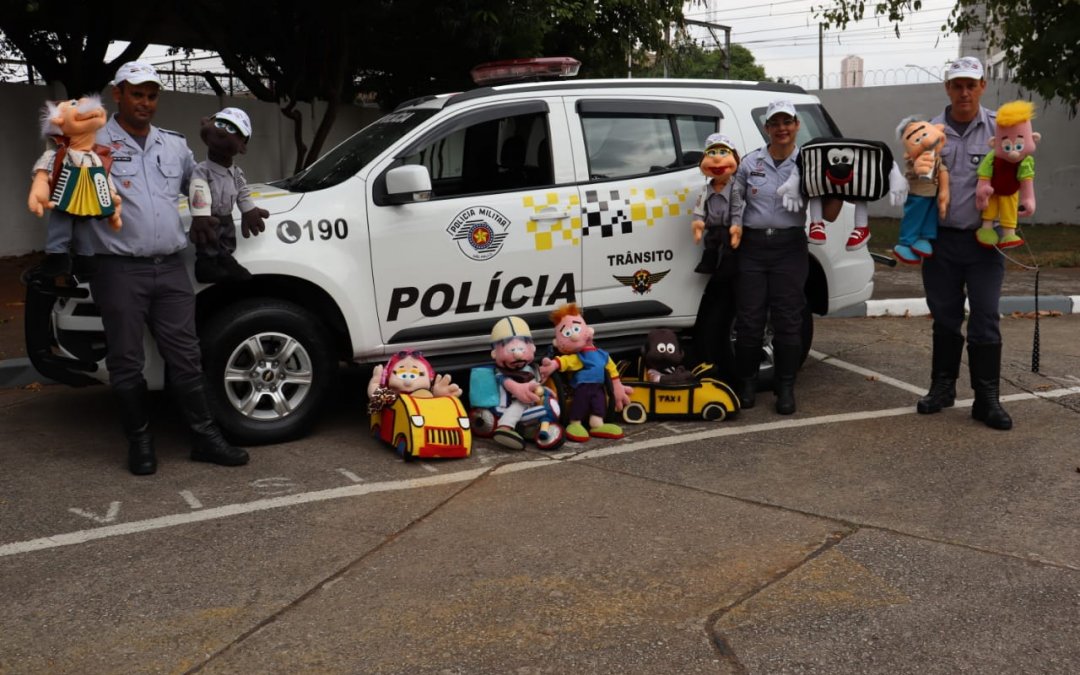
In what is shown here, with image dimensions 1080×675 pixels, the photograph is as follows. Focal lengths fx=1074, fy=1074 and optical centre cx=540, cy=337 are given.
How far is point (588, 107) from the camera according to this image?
6348 millimetres

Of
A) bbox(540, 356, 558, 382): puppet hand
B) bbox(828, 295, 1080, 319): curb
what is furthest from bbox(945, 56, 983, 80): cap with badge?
bbox(828, 295, 1080, 319): curb

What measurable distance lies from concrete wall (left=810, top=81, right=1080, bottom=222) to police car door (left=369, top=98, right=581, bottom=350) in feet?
48.2

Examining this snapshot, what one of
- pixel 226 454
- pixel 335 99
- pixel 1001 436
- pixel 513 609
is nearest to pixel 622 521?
pixel 513 609

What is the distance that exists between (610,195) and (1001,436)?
8.40ft

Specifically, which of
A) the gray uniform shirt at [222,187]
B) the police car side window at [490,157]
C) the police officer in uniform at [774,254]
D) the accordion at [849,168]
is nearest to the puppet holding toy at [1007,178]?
the accordion at [849,168]

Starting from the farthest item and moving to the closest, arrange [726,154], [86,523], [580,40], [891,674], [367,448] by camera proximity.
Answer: [580,40] < [726,154] < [367,448] < [86,523] < [891,674]

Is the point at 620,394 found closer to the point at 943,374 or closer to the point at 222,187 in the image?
the point at 943,374

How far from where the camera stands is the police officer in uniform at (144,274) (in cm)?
511

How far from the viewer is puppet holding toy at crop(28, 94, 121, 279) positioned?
4906 mm

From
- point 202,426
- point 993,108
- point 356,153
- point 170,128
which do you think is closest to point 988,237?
point 356,153

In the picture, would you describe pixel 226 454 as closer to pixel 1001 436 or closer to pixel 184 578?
pixel 184 578

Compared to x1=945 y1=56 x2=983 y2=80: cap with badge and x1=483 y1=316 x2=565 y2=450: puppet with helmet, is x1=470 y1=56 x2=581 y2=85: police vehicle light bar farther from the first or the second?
x1=945 y1=56 x2=983 y2=80: cap with badge

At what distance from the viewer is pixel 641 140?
255 inches

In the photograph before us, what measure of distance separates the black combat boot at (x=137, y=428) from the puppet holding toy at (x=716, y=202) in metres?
3.20
